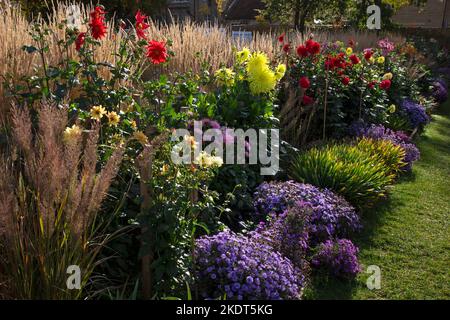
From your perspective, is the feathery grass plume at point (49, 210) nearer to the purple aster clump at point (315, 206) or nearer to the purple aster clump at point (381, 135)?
the purple aster clump at point (315, 206)

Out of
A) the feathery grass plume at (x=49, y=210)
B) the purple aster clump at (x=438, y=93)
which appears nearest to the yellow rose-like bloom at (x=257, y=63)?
the feathery grass plume at (x=49, y=210)

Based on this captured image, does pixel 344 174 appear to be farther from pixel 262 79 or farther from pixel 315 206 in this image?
pixel 262 79

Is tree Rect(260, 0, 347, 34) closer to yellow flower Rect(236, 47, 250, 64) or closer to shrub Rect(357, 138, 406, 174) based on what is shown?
shrub Rect(357, 138, 406, 174)

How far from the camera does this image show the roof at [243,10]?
111 feet

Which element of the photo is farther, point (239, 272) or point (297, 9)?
point (297, 9)

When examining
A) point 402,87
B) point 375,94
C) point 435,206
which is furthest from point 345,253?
point 402,87

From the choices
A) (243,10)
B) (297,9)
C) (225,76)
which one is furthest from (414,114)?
(243,10)

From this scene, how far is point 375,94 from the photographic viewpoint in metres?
6.78

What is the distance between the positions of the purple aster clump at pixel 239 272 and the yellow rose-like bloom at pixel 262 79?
1900 mm

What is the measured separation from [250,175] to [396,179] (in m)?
2.35

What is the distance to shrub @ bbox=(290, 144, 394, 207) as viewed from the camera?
448cm

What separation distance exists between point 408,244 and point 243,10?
32.6 metres

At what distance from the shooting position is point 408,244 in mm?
4113
